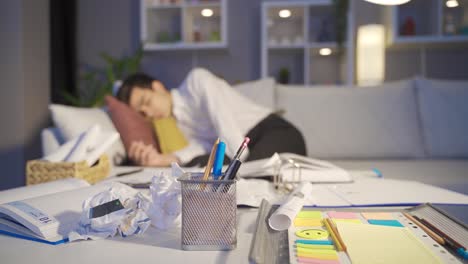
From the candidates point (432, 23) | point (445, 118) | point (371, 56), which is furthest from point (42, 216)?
point (432, 23)

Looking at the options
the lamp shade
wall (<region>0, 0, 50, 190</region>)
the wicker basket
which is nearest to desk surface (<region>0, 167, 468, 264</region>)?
the wicker basket

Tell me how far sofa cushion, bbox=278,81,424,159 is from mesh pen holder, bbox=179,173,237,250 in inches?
62.5

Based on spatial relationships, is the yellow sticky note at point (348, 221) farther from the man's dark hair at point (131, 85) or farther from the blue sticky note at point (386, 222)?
the man's dark hair at point (131, 85)

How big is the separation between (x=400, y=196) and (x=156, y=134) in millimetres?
1215

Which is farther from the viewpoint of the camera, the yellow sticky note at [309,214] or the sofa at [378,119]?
the sofa at [378,119]

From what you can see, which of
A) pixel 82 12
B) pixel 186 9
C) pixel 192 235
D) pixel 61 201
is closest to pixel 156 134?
pixel 61 201

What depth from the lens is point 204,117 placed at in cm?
174

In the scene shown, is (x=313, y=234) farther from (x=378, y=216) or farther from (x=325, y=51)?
(x=325, y=51)

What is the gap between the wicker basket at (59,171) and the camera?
992 mm

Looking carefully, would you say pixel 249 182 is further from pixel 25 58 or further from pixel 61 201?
pixel 25 58

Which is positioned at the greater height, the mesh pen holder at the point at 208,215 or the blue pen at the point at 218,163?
the blue pen at the point at 218,163

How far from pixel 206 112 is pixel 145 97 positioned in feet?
0.95

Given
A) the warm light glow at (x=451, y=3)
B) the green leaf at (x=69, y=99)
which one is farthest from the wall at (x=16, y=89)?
the warm light glow at (x=451, y=3)

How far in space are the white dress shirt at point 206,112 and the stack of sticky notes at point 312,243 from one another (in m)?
0.94
